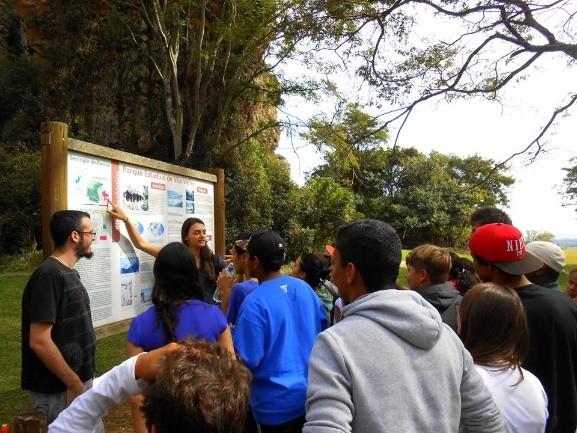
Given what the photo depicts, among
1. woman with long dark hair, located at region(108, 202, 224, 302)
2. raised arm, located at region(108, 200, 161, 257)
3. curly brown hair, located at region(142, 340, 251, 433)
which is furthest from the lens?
woman with long dark hair, located at region(108, 202, 224, 302)

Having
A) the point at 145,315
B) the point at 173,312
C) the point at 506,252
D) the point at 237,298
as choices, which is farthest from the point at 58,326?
the point at 506,252

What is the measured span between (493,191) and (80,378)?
39.6 metres

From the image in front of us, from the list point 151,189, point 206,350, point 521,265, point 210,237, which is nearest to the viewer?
point 206,350

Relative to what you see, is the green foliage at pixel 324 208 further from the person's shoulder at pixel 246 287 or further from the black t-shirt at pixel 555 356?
the black t-shirt at pixel 555 356

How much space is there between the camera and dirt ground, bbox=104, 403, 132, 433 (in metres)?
4.89

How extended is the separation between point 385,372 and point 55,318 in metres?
Answer: 2.01

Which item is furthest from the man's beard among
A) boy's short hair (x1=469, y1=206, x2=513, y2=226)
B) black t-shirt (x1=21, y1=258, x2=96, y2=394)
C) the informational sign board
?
boy's short hair (x1=469, y1=206, x2=513, y2=226)

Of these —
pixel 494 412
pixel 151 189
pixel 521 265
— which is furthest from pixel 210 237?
pixel 494 412

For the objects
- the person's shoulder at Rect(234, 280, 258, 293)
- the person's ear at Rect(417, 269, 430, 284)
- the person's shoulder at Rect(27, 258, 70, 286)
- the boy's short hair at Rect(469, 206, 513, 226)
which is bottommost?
the person's shoulder at Rect(234, 280, 258, 293)

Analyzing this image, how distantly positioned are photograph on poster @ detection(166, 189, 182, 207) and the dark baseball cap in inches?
81.4

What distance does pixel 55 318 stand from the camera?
2838 mm

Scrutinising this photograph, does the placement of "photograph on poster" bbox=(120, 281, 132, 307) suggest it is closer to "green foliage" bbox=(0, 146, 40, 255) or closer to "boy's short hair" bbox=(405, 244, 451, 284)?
"boy's short hair" bbox=(405, 244, 451, 284)

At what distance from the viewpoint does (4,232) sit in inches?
668

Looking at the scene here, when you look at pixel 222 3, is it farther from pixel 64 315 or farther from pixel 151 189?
pixel 64 315
